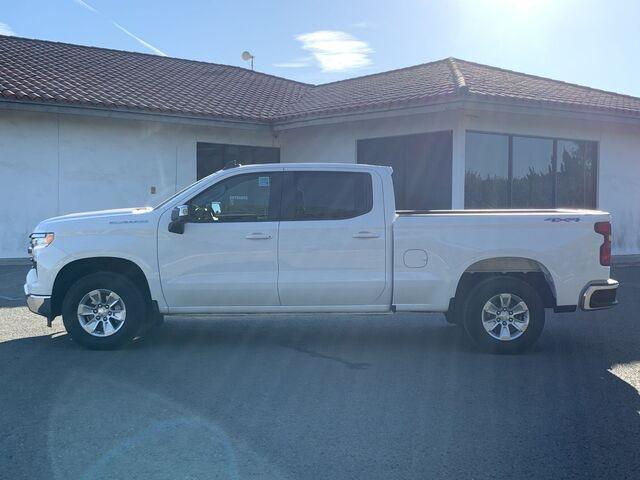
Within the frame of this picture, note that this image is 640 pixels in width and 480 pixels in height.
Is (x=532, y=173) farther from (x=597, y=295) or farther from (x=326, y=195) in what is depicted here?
(x=326, y=195)

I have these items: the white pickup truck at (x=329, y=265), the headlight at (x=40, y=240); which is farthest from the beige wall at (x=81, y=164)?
the white pickup truck at (x=329, y=265)

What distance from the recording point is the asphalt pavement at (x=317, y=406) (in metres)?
4.00

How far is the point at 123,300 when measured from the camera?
6.76 m

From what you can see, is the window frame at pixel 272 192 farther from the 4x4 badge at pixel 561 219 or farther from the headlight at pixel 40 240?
the 4x4 badge at pixel 561 219

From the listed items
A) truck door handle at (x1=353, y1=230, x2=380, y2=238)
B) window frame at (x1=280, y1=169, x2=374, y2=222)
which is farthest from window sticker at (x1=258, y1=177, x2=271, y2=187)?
truck door handle at (x1=353, y1=230, x2=380, y2=238)

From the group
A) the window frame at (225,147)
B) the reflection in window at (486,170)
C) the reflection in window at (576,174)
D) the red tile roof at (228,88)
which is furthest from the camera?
the window frame at (225,147)

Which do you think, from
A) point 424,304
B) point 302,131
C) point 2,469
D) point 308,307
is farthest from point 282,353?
point 302,131

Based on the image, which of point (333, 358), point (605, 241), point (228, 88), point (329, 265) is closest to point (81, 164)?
point (228, 88)

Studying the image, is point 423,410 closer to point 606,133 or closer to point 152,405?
point 152,405

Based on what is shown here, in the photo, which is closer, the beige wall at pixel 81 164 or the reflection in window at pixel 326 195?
the reflection in window at pixel 326 195

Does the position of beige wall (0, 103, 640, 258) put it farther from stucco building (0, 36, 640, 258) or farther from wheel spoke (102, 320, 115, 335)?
wheel spoke (102, 320, 115, 335)

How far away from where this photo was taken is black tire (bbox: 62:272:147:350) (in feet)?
22.2

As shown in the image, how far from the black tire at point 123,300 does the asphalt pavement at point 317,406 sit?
162 millimetres

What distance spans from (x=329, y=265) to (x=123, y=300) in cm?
222
